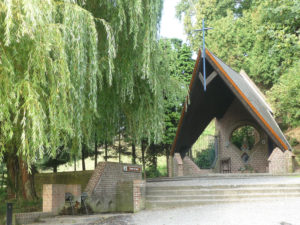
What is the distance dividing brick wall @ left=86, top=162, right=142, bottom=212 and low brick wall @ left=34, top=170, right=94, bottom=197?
4.48 meters

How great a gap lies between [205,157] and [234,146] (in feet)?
6.34

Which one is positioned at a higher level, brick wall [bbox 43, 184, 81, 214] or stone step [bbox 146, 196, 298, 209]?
brick wall [bbox 43, 184, 81, 214]

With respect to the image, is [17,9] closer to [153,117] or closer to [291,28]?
[153,117]

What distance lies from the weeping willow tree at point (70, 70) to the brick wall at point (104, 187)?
180 centimetres

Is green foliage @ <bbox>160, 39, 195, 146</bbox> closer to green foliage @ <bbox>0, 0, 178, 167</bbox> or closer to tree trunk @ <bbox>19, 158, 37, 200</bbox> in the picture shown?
green foliage @ <bbox>0, 0, 178, 167</bbox>

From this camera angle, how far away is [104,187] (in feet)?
32.7

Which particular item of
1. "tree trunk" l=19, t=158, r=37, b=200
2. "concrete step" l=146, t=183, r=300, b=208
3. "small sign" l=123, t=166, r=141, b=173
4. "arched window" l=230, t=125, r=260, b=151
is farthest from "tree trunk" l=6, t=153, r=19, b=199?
"arched window" l=230, t=125, r=260, b=151

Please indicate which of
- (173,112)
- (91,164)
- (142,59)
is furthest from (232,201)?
(91,164)

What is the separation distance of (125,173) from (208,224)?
14.2 ft

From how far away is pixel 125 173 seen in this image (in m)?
10.9

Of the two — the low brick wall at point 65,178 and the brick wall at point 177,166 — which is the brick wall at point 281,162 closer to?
the brick wall at point 177,166

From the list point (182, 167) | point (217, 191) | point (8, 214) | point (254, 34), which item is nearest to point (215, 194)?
point (217, 191)

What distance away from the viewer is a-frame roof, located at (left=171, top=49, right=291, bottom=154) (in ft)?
49.1

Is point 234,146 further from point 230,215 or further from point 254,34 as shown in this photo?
point 230,215
